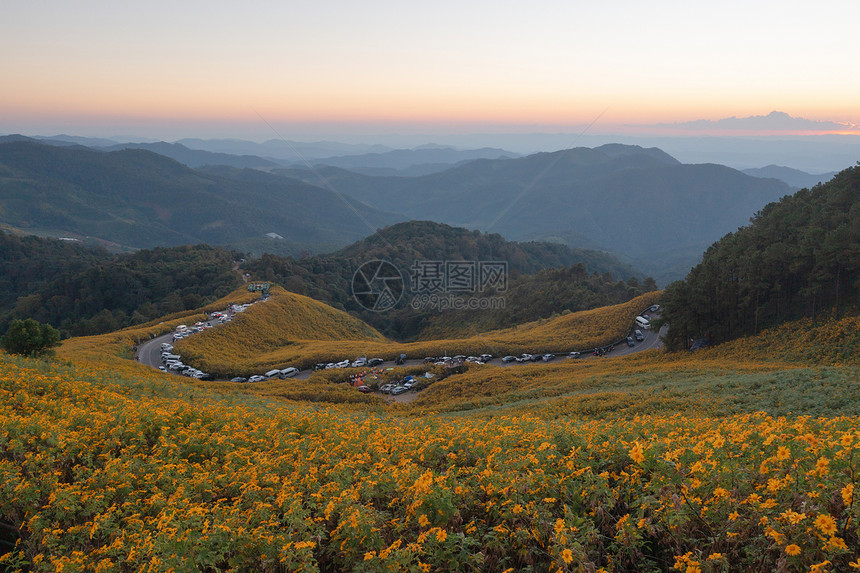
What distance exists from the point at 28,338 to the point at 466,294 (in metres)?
73.9

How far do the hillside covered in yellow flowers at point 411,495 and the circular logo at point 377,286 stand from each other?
8759 centimetres

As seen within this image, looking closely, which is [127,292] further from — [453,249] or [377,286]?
[453,249]

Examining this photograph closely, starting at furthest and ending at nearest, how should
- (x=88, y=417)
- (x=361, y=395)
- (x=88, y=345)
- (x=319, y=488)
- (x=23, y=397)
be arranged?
1. (x=88, y=345)
2. (x=361, y=395)
3. (x=23, y=397)
4. (x=88, y=417)
5. (x=319, y=488)

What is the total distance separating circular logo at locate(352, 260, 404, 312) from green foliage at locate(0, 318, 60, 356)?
239 ft

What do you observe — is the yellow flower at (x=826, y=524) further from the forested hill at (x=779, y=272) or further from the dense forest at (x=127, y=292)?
the dense forest at (x=127, y=292)

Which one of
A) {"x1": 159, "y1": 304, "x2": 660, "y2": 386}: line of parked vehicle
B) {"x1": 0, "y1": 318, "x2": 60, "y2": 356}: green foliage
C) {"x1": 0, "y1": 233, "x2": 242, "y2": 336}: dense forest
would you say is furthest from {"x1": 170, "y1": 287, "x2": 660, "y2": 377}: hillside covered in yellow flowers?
{"x1": 0, "y1": 233, "x2": 242, "y2": 336}: dense forest

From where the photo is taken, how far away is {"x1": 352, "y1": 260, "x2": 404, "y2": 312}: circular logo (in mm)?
101625

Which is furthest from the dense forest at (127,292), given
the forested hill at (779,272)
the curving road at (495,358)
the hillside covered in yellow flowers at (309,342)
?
the forested hill at (779,272)

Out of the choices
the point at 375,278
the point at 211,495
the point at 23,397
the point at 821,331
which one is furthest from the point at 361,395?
the point at 375,278

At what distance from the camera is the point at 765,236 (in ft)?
107

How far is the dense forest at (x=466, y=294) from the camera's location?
69.4 meters

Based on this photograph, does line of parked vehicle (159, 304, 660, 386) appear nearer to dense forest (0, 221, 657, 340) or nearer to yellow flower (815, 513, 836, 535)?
dense forest (0, 221, 657, 340)

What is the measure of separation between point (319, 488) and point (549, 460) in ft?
11.4

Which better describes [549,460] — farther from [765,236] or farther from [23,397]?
[765,236]
